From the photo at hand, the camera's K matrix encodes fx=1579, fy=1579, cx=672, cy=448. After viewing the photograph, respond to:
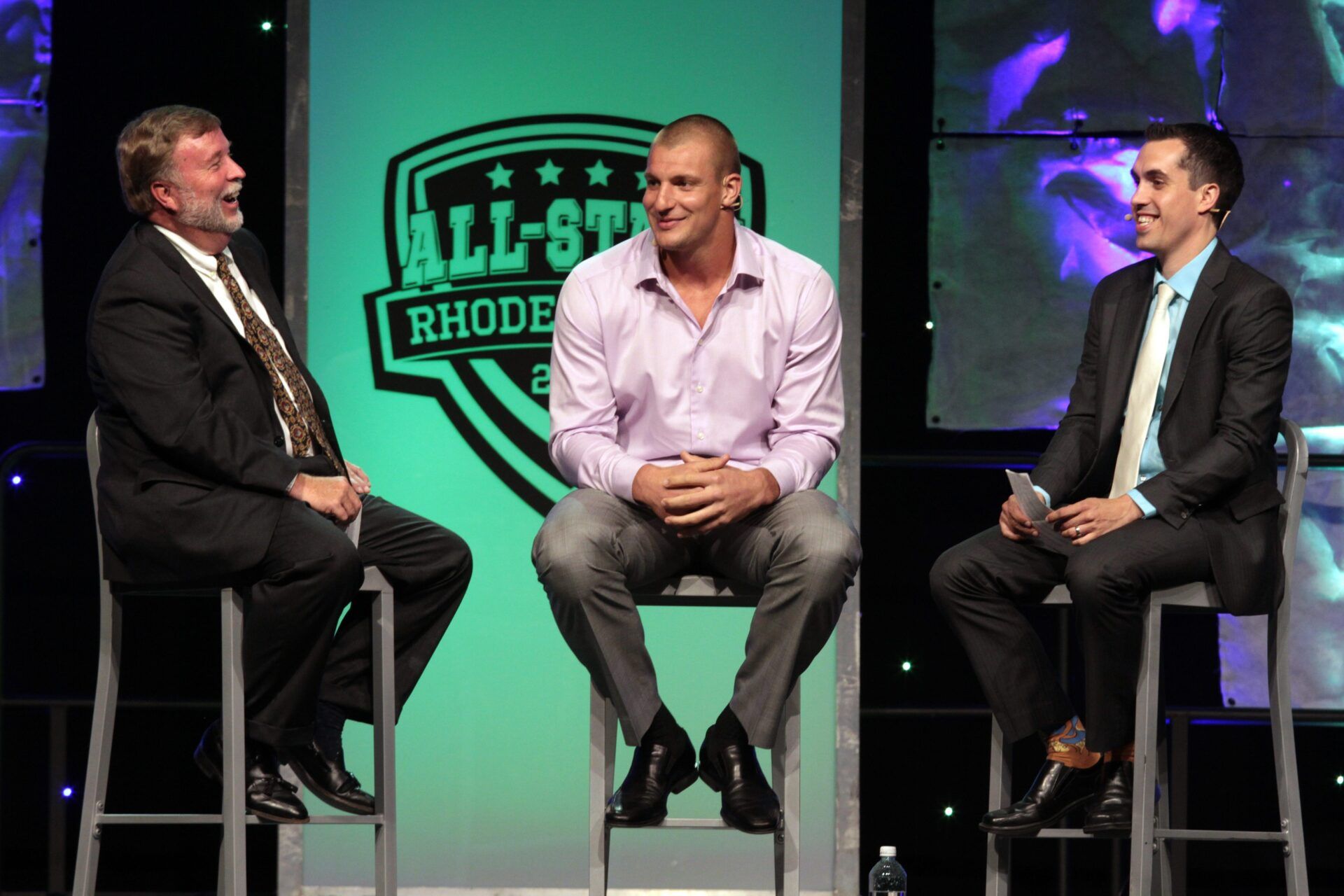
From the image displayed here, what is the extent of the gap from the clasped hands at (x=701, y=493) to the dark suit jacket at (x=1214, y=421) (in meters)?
0.76

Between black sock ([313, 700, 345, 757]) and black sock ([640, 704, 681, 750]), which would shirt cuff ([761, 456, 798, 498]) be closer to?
black sock ([640, 704, 681, 750])

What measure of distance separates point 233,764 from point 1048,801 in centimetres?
161

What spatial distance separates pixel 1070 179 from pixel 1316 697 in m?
1.60

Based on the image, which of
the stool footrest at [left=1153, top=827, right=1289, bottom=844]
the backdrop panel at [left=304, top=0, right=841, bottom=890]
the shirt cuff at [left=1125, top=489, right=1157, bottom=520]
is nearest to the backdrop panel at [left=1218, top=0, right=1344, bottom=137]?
the backdrop panel at [left=304, top=0, right=841, bottom=890]

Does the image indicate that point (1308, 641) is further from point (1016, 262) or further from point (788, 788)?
point (788, 788)

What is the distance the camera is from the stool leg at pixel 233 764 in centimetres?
297

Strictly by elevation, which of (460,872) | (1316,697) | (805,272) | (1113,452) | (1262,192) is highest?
(1262,192)

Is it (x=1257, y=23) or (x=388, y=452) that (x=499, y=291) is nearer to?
(x=388, y=452)

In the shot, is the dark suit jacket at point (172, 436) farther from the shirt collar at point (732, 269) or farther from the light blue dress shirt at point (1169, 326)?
the light blue dress shirt at point (1169, 326)

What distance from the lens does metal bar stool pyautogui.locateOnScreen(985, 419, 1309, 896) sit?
3051mm

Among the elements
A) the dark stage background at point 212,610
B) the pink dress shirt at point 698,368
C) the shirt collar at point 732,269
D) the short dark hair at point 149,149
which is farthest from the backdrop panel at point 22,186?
the shirt collar at point 732,269

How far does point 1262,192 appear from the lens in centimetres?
446

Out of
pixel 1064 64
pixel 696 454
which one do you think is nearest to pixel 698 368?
pixel 696 454

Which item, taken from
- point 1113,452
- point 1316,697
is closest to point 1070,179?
point 1113,452
